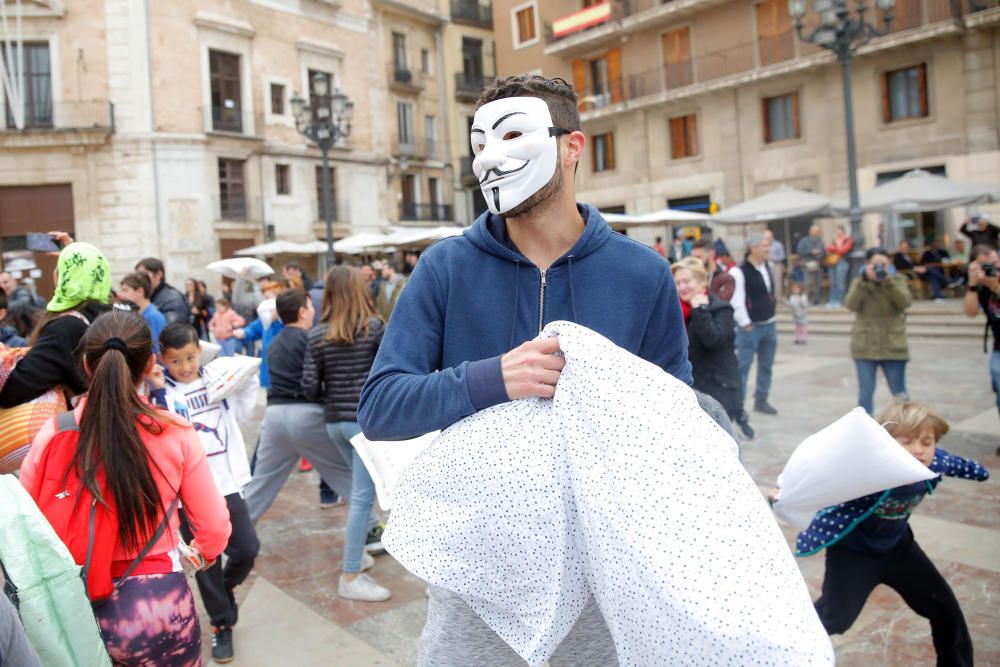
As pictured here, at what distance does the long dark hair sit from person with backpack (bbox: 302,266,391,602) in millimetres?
1839

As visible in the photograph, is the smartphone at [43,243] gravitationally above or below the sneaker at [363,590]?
above

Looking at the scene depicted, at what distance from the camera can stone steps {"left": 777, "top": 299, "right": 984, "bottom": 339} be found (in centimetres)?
1303

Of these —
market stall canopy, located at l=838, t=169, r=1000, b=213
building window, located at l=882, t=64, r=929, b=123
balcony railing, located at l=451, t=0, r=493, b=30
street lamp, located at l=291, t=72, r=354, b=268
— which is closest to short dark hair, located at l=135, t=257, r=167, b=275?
street lamp, located at l=291, t=72, r=354, b=268

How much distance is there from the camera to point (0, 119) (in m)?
23.5

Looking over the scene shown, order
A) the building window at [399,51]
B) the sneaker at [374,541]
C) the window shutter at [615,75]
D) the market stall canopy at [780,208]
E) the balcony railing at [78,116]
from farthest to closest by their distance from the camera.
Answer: the building window at [399,51]
the window shutter at [615,75]
the balcony railing at [78,116]
the market stall canopy at [780,208]
the sneaker at [374,541]

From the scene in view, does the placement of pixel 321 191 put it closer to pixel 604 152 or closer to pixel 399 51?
pixel 399 51

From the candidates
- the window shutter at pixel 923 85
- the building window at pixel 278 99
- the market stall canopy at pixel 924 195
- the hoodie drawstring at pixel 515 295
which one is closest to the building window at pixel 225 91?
the building window at pixel 278 99

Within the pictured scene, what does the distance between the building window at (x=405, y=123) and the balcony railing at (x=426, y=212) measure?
2.64 metres

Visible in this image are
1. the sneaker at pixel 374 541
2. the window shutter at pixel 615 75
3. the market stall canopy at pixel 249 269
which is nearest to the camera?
the sneaker at pixel 374 541

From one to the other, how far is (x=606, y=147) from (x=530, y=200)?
91.3 feet

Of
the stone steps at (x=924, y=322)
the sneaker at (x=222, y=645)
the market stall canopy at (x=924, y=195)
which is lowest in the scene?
the sneaker at (x=222, y=645)

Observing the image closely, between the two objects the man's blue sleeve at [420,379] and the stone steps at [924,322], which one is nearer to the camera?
the man's blue sleeve at [420,379]

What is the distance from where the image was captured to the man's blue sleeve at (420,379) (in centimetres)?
158

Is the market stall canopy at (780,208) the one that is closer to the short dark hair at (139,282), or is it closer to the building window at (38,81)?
the short dark hair at (139,282)
